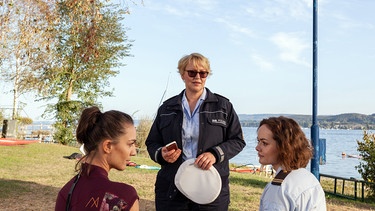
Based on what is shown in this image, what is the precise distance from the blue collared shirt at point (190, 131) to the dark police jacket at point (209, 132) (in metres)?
0.04

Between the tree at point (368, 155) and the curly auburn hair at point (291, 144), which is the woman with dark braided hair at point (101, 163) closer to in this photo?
the curly auburn hair at point (291, 144)

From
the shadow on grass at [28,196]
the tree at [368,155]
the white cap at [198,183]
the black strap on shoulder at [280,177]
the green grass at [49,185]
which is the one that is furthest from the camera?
the tree at [368,155]

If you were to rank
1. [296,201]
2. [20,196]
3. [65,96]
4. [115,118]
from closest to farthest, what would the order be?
[115,118] < [296,201] < [20,196] < [65,96]

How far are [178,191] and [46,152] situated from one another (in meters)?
17.4

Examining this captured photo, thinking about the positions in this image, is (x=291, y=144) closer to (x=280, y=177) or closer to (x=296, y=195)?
(x=280, y=177)


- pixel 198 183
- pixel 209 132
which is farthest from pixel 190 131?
pixel 198 183

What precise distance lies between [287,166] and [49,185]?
989 centimetres

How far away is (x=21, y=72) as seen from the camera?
104 ft

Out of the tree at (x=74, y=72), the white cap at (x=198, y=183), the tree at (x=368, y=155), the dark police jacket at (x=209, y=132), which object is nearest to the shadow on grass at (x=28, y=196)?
the dark police jacket at (x=209, y=132)

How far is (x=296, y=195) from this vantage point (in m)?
2.53

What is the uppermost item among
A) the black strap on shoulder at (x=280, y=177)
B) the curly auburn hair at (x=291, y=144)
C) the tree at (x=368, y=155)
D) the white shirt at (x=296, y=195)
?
the curly auburn hair at (x=291, y=144)

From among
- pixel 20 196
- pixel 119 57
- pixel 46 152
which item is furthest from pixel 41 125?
pixel 20 196

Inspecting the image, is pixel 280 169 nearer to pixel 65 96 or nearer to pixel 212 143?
pixel 212 143

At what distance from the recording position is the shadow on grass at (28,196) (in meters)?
9.15
